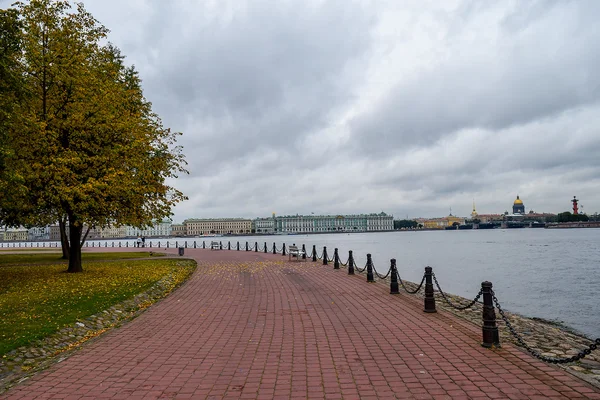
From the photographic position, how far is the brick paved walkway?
5297 millimetres

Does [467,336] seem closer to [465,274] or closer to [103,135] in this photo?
[103,135]

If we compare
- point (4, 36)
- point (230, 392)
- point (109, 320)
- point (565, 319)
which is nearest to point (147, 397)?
point (230, 392)

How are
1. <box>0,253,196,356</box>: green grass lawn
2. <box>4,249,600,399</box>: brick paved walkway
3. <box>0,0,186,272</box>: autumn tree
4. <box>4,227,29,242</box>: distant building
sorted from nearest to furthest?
<box>4,249,600,399</box>: brick paved walkway → <box>0,253,196,356</box>: green grass lawn → <box>0,0,186,272</box>: autumn tree → <box>4,227,29,242</box>: distant building

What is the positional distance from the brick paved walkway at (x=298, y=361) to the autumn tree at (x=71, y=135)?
8.00 meters

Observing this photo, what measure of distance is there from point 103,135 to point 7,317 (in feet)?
31.6

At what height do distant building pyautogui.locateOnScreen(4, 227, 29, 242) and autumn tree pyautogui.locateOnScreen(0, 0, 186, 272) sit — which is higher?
→ autumn tree pyautogui.locateOnScreen(0, 0, 186, 272)

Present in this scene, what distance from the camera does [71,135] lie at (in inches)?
656

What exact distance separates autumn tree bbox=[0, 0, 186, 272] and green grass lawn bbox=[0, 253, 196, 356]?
231 centimetres

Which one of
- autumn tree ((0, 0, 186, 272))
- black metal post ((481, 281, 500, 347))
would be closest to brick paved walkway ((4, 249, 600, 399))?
black metal post ((481, 281, 500, 347))

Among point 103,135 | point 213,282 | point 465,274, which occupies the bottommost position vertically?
point 465,274

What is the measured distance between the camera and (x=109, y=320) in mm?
9844

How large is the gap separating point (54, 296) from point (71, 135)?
7445 mm

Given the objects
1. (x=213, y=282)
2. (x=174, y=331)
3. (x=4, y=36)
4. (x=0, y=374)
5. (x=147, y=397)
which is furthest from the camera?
(x=213, y=282)

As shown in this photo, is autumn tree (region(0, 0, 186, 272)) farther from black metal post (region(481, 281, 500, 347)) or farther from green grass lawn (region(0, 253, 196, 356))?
black metal post (region(481, 281, 500, 347))
